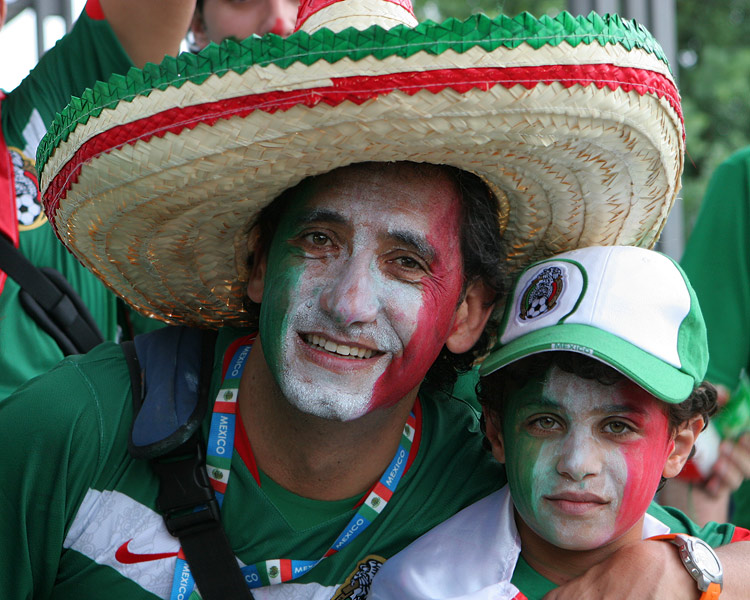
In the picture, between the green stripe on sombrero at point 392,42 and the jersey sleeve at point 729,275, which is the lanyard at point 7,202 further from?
the jersey sleeve at point 729,275

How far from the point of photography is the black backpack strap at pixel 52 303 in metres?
2.88

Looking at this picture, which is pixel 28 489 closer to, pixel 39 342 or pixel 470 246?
pixel 39 342

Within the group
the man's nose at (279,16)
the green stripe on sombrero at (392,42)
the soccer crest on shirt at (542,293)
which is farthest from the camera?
the man's nose at (279,16)

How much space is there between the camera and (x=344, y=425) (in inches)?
97.7

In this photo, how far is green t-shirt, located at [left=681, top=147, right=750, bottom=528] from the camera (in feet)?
10.3

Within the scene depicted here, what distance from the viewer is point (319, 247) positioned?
234 centimetres

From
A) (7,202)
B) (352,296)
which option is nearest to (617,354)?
(352,296)

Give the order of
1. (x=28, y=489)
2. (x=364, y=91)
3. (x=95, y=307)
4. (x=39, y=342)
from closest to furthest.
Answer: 1. (x=364, y=91)
2. (x=28, y=489)
3. (x=39, y=342)
4. (x=95, y=307)

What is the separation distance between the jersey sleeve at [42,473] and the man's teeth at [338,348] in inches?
22.2

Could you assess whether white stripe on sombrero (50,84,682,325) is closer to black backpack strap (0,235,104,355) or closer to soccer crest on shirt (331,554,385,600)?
black backpack strap (0,235,104,355)

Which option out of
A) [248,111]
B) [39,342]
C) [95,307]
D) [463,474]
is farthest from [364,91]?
[95,307]

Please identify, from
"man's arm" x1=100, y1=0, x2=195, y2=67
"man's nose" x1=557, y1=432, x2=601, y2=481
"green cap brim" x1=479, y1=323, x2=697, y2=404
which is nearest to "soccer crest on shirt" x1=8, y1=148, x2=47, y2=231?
"man's arm" x1=100, y1=0, x2=195, y2=67

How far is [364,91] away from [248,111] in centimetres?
24

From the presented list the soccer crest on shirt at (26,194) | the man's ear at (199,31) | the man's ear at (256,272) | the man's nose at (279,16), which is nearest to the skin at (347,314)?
the man's ear at (256,272)
